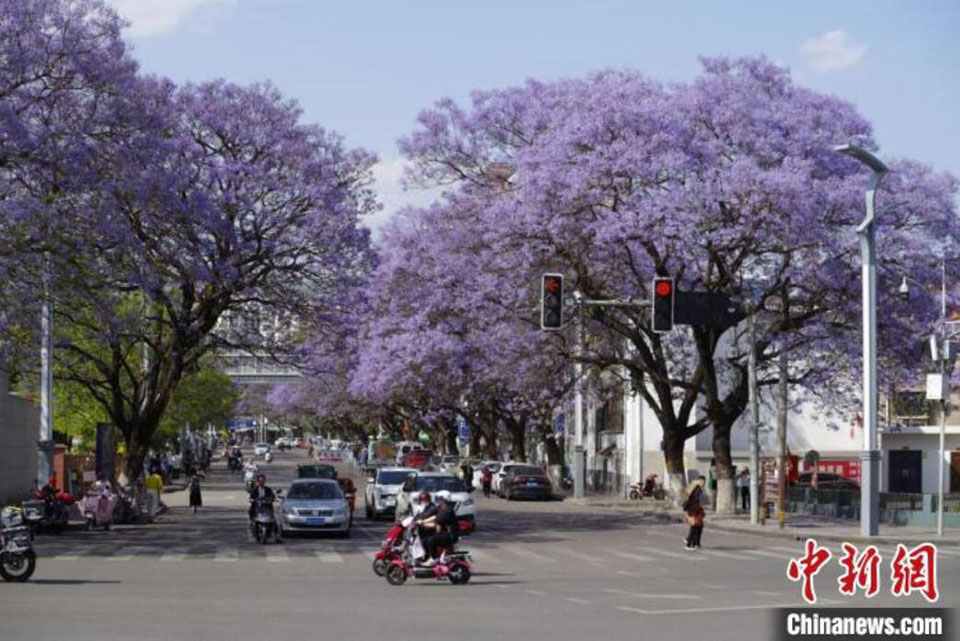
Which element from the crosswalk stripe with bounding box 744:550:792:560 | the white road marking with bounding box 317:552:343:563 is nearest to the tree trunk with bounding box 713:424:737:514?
the crosswalk stripe with bounding box 744:550:792:560

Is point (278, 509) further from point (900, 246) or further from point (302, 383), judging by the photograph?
point (302, 383)

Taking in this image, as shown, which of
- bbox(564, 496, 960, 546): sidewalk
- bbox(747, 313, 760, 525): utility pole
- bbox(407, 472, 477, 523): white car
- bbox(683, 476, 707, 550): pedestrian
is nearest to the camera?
bbox(683, 476, 707, 550): pedestrian

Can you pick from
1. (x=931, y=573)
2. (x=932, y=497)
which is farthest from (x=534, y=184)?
(x=931, y=573)

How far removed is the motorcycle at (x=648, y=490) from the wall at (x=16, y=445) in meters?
26.7

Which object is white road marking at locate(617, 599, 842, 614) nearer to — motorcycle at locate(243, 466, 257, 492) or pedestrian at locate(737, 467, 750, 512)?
motorcycle at locate(243, 466, 257, 492)

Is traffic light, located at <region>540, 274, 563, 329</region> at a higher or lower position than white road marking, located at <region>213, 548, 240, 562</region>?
higher

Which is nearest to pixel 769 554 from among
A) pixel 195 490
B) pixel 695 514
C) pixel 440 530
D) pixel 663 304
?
pixel 695 514

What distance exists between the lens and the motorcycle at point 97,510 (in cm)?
4047

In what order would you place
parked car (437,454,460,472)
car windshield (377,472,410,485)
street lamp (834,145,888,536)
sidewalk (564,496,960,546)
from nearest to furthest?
1. sidewalk (564,496,960,546)
2. street lamp (834,145,888,536)
3. car windshield (377,472,410,485)
4. parked car (437,454,460,472)

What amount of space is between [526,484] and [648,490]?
564 centimetres

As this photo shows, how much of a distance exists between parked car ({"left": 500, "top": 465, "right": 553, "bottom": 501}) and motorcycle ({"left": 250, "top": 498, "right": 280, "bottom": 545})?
101 feet

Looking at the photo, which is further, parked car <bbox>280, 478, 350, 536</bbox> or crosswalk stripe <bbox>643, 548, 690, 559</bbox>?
parked car <bbox>280, 478, 350, 536</bbox>

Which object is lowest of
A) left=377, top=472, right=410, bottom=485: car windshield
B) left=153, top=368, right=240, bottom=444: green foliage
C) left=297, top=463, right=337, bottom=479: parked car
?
left=297, top=463, right=337, bottom=479: parked car

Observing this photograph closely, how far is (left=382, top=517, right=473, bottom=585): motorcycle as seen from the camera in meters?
24.5
